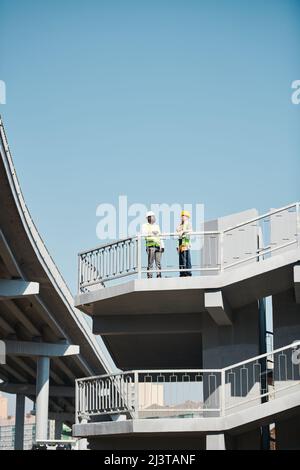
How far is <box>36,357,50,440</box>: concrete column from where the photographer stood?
4912 centimetres

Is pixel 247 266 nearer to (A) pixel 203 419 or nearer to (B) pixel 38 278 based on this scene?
(A) pixel 203 419

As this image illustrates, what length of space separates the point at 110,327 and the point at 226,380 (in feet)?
11.0

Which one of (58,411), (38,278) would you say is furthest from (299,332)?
(58,411)

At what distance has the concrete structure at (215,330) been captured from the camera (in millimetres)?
21625

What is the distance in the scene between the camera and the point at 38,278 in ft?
122

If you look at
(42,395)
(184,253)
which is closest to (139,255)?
(184,253)

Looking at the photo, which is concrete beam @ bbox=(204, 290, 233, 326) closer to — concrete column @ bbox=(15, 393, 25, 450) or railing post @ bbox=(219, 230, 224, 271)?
railing post @ bbox=(219, 230, 224, 271)

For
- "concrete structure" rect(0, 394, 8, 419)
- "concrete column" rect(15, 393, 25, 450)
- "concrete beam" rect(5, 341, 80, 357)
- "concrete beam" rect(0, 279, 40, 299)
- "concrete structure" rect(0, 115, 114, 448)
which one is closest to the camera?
"concrete structure" rect(0, 115, 114, 448)

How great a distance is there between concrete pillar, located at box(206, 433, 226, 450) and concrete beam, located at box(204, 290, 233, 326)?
2861mm

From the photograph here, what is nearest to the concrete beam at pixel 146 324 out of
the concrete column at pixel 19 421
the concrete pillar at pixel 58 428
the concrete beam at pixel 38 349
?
the concrete beam at pixel 38 349

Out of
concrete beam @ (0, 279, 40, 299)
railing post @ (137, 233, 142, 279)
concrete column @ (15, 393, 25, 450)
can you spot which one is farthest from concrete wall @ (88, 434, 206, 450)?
concrete column @ (15, 393, 25, 450)

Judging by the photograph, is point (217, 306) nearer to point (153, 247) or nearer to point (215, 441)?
point (153, 247)

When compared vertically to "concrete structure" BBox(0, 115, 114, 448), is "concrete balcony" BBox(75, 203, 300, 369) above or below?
below
